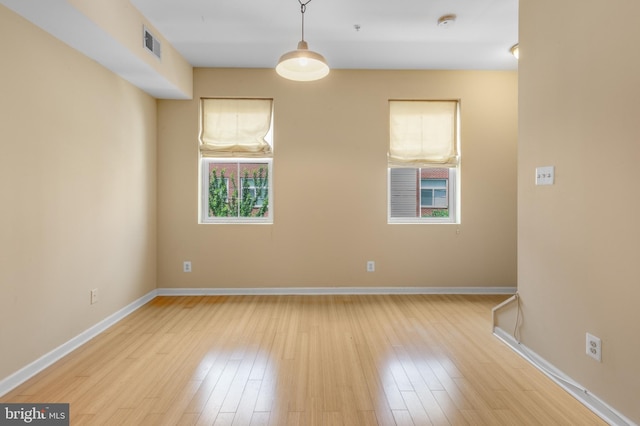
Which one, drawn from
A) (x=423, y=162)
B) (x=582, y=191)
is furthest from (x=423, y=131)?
(x=582, y=191)

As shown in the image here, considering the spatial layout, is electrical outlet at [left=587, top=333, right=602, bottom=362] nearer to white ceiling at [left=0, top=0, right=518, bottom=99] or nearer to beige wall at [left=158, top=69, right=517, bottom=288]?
beige wall at [left=158, top=69, right=517, bottom=288]

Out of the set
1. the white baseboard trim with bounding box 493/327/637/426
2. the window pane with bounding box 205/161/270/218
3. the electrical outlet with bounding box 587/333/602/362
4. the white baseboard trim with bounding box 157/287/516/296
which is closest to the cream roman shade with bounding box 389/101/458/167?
the white baseboard trim with bounding box 157/287/516/296

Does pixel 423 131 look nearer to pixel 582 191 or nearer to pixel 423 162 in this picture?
pixel 423 162

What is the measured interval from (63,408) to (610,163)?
349cm

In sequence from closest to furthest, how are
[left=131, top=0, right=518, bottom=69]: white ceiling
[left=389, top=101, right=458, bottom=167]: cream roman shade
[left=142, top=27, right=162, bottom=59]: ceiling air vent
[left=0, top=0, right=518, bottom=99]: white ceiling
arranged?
[left=0, top=0, right=518, bottom=99]: white ceiling, [left=131, top=0, right=518, bottom=69]: white ceiling, [left=142, top=27, right=162, bottom=59]: ceiling air vent, [left=389, top=101, right=458, bottom=167]: cream roman shade

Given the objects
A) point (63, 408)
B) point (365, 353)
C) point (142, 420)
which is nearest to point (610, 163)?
point (365, 353)

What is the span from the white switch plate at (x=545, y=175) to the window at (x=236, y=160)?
2978 mm

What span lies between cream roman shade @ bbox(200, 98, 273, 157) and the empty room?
29 mm

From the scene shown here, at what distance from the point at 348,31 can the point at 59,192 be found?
2981 millimetres

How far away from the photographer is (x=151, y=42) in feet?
10.5

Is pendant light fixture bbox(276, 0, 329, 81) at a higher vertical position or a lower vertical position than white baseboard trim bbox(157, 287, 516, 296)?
higher

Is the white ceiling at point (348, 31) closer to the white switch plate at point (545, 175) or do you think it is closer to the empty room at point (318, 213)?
the empty room at point (318, 213)

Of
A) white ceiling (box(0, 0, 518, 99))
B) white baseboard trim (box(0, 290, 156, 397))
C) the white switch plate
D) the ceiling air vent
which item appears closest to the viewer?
white baseboard trim (box(0, 290, 156, 397))

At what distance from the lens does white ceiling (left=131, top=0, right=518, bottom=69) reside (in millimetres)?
2980
